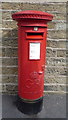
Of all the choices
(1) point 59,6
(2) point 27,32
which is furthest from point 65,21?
(2) point 27,32

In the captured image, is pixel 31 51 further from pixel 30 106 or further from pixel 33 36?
pixel 30 106

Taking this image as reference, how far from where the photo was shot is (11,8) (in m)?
2.67

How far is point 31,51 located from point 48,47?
78 cm

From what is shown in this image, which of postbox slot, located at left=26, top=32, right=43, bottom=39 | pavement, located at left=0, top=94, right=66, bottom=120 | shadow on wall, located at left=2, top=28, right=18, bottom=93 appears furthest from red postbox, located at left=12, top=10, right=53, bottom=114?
shadow on wall, located at left=2, top=28, right=18, bottom=93

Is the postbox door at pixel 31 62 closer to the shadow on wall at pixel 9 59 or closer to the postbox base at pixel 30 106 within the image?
the postbox base at pixel 30 106

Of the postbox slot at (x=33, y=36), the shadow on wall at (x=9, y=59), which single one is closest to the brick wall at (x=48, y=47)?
the shadow on wall at (x=9, y=59)

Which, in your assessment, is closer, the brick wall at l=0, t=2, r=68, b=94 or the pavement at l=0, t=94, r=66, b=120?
the pavement at l=0, t=94, r=66, b=120

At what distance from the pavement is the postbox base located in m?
0.06

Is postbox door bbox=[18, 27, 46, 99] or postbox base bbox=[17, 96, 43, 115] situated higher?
postbox door bbox=[18, 27, 46, 99]

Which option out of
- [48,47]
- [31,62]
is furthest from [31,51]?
[48,47]

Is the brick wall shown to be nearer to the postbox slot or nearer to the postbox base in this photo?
the postbox base

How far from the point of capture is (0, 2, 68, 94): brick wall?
267cm

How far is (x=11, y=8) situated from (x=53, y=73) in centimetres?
149

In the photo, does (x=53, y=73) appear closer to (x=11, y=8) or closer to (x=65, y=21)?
(x=65, y=21)
